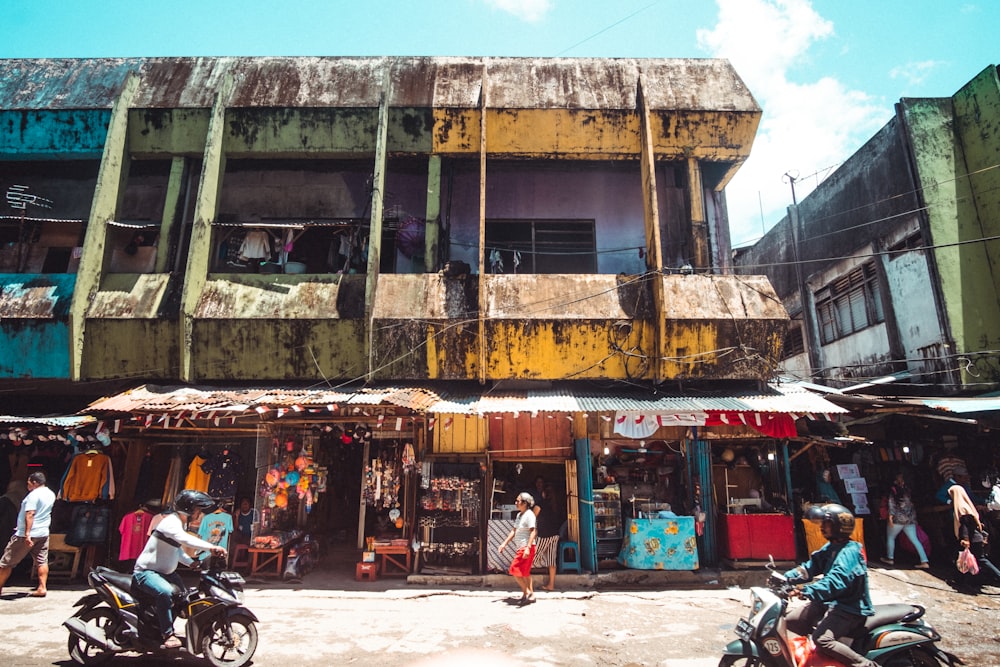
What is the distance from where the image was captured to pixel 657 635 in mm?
6805

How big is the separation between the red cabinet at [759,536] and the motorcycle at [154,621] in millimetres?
8159

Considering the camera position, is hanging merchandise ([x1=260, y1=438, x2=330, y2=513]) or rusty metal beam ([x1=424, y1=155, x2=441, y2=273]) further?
rusty metal beam ([x1=424, y1=155, x2=441, y2=273])

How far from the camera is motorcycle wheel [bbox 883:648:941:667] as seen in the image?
4523 millimetres

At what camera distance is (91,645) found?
5469mm

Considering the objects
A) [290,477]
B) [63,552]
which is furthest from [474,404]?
[63,552]

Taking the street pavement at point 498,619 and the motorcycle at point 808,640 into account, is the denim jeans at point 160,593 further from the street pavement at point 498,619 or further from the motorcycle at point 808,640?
the motorcycle at point 808,640

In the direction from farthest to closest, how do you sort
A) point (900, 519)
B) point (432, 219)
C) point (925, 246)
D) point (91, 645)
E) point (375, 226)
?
1. point (925, 246)
2. point (432, 219)
3. point (375, 226)
4. point (900, 519)
5. point (91, 645)

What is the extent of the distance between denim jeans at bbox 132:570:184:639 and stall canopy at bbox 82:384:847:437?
3556mm

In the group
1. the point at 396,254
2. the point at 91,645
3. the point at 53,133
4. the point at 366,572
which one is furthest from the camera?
the point at 396,254

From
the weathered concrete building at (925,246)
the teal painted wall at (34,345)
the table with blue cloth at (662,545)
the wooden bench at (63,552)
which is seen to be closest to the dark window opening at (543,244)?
the weathered concrete building at (925,246)

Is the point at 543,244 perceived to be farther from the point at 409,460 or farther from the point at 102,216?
the point at 102,216

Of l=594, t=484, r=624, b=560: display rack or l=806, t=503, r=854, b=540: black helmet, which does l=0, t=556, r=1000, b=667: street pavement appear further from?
l=806, t=503, r=854, b=540: black helmet

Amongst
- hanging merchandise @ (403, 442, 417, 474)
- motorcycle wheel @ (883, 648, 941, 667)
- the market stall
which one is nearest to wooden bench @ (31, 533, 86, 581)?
hanging merchandise @ (403, 442, 417, 474)

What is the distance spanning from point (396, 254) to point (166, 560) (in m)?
8.14
